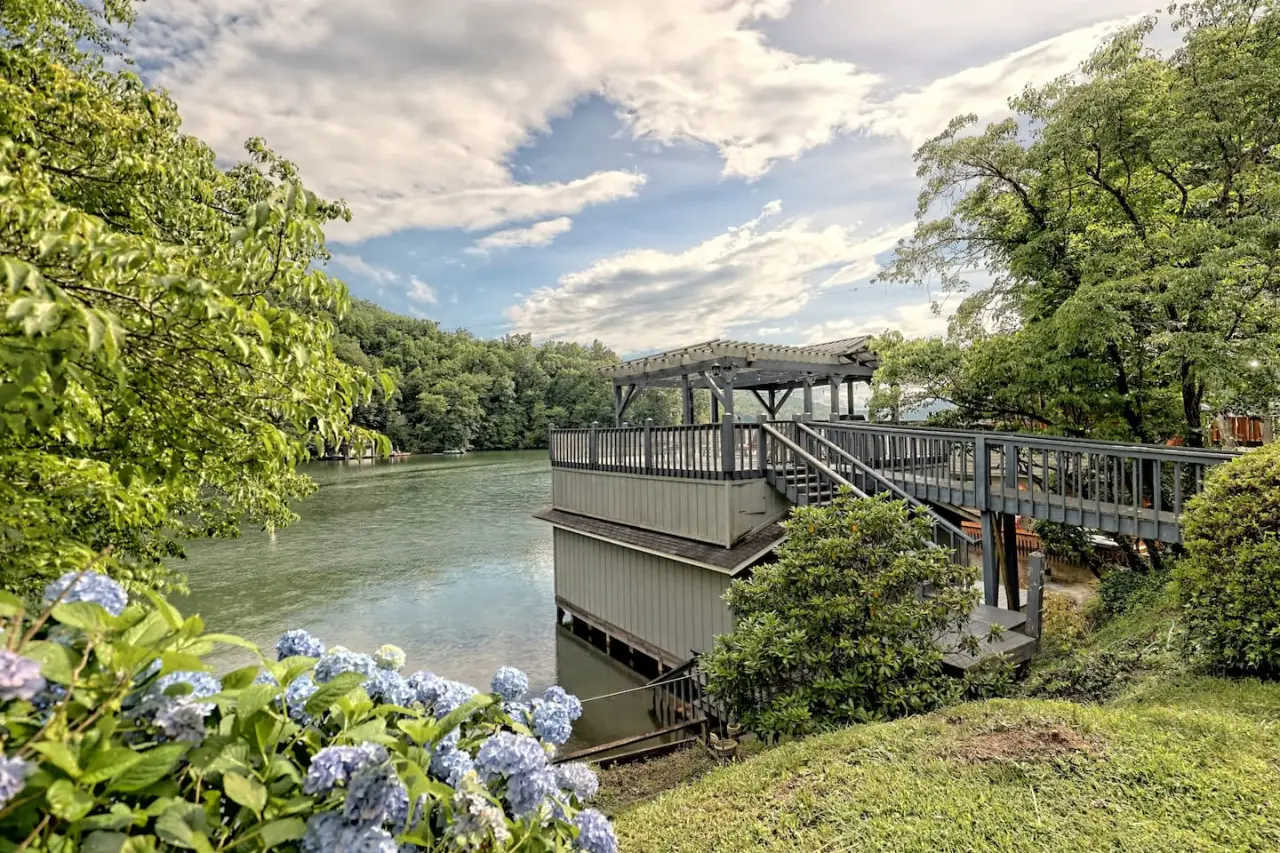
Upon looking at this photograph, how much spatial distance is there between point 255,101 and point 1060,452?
9867 millimetres

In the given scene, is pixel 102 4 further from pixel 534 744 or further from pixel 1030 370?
pixel 1030 370

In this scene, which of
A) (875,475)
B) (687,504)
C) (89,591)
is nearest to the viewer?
(89,591)

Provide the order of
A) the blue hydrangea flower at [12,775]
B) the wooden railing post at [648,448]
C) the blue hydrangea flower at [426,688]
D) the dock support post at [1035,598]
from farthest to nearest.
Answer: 1. the wooden railing post at [648,448]
2. the dock support post at [1035,598]
3. the blue hydrangea flower at [426,688]
4. the blue hydrangea flower at [12,775]

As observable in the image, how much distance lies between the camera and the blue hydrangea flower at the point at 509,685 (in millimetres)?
1605

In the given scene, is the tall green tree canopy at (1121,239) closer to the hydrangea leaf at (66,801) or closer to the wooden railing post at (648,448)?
the wooden railing post at (648,448)

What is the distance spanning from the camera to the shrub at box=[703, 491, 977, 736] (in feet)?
13.8

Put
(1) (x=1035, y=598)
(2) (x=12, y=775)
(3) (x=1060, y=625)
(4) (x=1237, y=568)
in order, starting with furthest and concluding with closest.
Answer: (3) (x=1060, y=625) < (1) (x=1035, y=598) < (4) (x=1237, y=568) < (2) (x=12, y=775)

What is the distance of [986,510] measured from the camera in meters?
6.58

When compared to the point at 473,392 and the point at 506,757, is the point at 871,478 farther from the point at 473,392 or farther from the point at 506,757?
the point at 473,392

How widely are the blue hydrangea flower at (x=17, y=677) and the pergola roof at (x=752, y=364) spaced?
791cm

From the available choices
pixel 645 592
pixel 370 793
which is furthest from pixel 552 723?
pixel 645 592

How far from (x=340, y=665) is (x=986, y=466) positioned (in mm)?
6852

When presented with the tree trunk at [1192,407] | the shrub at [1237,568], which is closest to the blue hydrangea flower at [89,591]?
the shrub at [1237,568]

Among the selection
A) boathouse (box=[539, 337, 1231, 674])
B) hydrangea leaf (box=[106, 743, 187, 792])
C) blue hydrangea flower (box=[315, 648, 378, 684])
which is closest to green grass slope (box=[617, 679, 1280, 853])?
boathouse (box=[539, 337, 1231, 674])
